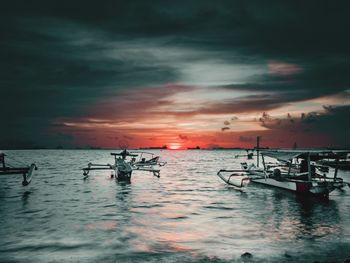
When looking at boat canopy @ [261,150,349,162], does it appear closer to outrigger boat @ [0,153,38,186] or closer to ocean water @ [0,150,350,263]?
ocean water @ [0,150,350,263]

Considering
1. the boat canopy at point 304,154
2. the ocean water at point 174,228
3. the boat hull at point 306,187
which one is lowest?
the ocean water at point 174,228

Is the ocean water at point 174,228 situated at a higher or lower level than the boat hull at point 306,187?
lower

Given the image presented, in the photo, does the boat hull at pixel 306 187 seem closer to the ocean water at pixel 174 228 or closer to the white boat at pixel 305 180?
the white boat at pixel 305 180

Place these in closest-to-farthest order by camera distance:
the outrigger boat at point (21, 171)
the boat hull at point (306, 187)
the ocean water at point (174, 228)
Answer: the ocean water at point (174, 228), the boat hull at point (306, 187), the outrigger boat at point (21, 171)

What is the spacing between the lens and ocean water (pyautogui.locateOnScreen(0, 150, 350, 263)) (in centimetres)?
1379

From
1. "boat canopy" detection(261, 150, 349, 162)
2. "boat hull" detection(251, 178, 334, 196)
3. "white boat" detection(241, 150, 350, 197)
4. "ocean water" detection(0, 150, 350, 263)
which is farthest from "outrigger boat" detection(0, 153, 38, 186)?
"boat hull" detection(251, 178, 334, 196)

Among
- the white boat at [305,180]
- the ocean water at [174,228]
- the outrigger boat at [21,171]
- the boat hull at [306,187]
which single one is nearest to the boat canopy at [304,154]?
the white boat at [305,180]

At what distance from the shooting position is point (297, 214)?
23031 millimetres

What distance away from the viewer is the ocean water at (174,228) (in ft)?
45.2

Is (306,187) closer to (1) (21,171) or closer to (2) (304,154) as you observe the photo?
(2) (304,154)

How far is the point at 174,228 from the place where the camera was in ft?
62.6

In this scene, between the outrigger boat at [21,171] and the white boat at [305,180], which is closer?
the white boat at [305,180]

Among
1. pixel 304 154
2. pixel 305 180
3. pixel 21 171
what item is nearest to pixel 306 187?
pixel 305 180

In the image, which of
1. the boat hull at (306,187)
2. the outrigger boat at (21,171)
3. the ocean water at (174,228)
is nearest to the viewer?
the ocean water at (174,228)
